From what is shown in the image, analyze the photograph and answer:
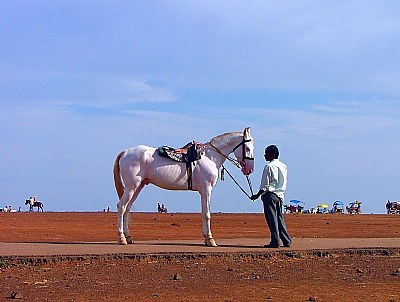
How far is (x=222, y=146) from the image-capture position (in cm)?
1564

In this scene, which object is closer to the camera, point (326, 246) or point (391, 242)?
point (326, 246)

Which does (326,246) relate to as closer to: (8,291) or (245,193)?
(245,193)

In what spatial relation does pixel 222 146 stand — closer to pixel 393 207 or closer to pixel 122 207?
pixel 122 207

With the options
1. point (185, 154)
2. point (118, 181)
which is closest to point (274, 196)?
point (185, 154)

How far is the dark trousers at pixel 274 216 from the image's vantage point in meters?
14.7

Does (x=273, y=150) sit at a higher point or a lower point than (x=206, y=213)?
higher

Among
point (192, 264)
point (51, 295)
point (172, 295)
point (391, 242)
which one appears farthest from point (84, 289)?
point (391, 242)

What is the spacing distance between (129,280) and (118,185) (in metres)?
4.81

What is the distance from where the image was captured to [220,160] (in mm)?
15664

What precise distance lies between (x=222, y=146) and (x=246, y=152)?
0.51 meters

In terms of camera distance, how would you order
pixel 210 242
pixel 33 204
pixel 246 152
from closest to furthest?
pixel 210 242 < pixel 246 152 < pixel 33 204

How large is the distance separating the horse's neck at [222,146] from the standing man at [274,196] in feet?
3.41

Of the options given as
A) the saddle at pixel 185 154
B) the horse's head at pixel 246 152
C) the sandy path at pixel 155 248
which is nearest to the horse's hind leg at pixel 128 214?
the sandy path at pixel 155 248

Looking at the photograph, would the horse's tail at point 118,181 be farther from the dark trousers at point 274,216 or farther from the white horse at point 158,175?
the dark trousers at point 274,216
